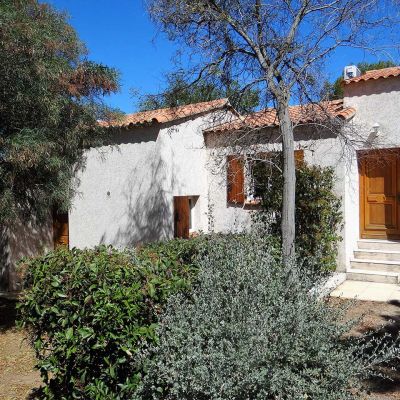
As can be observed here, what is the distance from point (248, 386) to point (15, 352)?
17.3ft

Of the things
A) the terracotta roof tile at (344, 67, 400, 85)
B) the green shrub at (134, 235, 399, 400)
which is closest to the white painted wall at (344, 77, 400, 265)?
the terracotta roof tile at (344, 67, 400, 85)

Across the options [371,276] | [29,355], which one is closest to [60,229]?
[29,355]

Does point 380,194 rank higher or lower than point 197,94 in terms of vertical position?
lower

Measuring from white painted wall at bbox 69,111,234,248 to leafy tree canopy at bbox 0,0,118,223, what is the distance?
2.43 meters

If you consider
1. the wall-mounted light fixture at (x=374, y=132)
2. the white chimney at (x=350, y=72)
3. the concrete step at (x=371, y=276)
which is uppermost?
the white chimney at (x=350, y=72)

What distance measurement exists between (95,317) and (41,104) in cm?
453

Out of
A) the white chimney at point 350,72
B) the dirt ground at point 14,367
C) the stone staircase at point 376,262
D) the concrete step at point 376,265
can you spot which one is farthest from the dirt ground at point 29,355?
the white chimney at point 350,72

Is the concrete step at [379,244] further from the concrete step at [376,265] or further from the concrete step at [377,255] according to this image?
the concrete step at [376,265]

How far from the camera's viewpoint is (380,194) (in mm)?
10906

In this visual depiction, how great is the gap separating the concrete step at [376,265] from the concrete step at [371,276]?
12 centimetres

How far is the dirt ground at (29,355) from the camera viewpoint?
4.60 metres

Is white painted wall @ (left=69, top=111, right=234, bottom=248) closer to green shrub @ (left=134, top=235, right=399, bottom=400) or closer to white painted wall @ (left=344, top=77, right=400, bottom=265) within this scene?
white painted wall @ (left=344, top=77, right=400, bottom=265)

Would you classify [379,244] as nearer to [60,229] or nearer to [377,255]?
[377,255]

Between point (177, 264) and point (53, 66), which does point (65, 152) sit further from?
point (177, 264)
